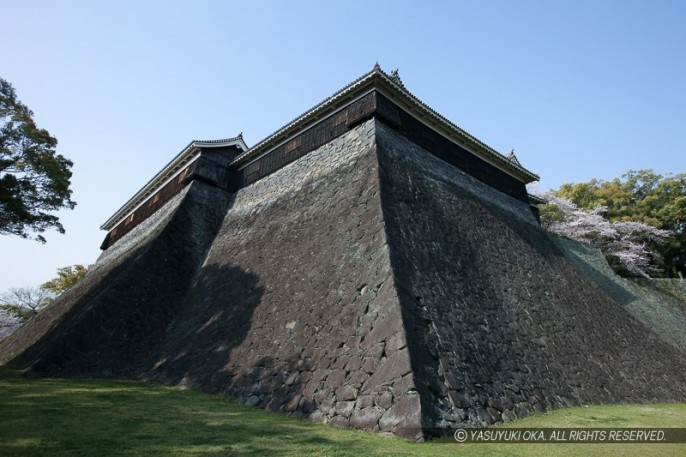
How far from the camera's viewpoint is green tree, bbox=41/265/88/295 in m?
32.9

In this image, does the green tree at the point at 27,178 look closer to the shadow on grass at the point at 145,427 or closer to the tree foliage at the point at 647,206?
the shadow on grass at the point at 145,427

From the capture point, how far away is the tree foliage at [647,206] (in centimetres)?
2983

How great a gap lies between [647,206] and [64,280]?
50.1m

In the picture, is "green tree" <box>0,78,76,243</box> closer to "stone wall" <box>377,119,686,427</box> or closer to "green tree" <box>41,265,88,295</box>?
"stone wall" <box>377,119,686,427</box>

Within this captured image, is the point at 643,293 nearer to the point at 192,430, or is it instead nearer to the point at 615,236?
the point at 615,236

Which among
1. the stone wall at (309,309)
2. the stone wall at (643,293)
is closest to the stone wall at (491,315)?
the stone wall at (309,309)

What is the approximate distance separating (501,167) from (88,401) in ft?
58.2

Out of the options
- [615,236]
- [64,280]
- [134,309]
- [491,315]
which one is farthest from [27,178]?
[615,236]

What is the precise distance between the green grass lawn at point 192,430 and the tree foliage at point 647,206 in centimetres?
2754

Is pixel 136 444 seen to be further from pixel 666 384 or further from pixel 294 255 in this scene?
pixel 666 384

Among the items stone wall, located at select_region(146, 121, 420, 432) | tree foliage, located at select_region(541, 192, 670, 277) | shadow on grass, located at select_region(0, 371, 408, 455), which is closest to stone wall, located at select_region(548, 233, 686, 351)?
tree foliage, located at select_region(541, 192, 670, 277)

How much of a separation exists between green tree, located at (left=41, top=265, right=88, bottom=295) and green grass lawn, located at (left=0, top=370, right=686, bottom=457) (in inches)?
1181

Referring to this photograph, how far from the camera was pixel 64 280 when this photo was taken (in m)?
33.4

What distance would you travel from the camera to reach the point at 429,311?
25.3 feet
